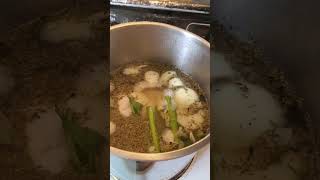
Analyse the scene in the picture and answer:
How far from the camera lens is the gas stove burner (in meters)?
0.99

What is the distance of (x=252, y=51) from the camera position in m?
0.45

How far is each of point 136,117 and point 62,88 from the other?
0.68m

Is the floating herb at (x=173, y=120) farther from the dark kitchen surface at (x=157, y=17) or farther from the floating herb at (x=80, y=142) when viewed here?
the floating herb at (x=80, y=142)

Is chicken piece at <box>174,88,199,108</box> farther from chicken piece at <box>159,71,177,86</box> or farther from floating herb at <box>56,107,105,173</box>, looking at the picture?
floating herb at <box>56,107,105,173</box>

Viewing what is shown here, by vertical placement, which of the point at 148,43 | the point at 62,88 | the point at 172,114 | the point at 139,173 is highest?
the point at 62,88

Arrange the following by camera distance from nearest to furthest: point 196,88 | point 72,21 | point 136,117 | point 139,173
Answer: point 72,21 → point 139,173 → point 136,117 → point 196,88

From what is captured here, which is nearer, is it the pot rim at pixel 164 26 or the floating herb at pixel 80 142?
the floating herb at pixel 80 142

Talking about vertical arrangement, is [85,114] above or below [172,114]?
above

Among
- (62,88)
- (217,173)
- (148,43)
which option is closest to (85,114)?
(62,88)

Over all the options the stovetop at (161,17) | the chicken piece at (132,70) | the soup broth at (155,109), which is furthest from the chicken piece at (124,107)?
the stovetop at (161,17)

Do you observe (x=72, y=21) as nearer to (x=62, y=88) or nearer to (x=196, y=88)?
(x=62, y=88)

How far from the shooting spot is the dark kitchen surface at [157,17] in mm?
1234

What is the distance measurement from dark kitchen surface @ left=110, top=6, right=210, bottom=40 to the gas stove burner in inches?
A: 15.7

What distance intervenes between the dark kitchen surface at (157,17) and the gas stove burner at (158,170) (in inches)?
15.7
